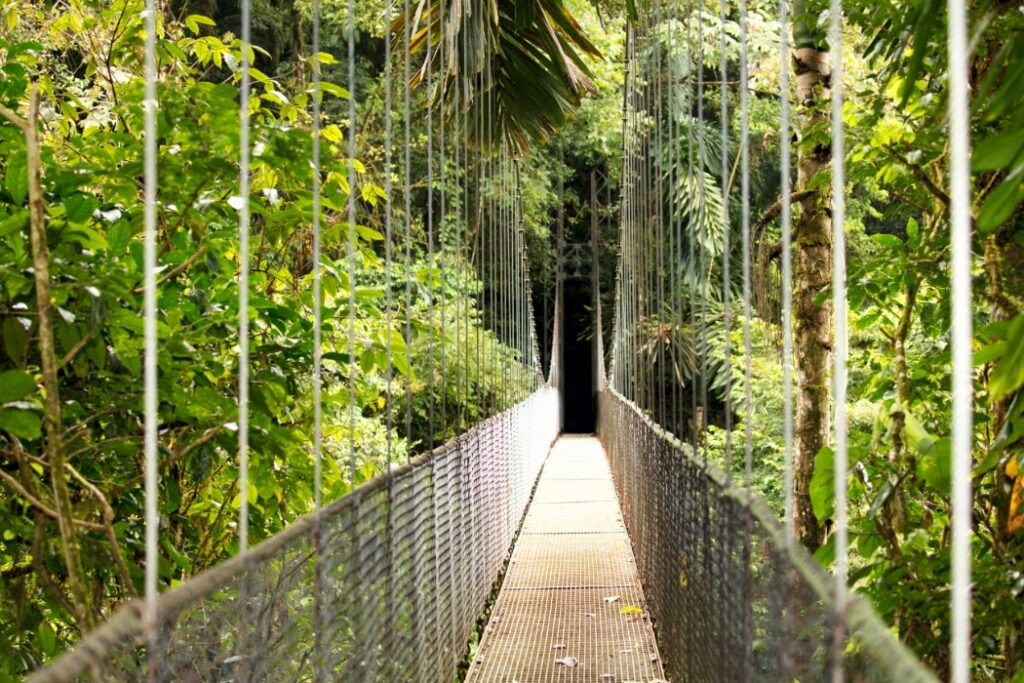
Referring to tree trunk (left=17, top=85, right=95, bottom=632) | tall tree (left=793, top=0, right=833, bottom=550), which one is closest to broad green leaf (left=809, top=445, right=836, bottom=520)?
tree trunk (left=17, top=85, right=95, bottom=632)

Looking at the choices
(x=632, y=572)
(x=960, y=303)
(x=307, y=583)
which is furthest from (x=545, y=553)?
(x=960, y=303)

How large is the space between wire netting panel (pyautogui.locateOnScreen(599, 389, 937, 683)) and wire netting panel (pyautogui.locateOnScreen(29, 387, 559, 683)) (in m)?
0.45

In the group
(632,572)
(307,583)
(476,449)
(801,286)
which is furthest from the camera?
(632,572)

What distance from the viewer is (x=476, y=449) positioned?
3006 mm

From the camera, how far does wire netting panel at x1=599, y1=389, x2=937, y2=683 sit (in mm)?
694

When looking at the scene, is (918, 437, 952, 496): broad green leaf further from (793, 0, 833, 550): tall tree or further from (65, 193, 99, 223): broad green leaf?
(793, 0, 833, 550): tall tree

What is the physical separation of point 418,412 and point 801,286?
474 centimetres

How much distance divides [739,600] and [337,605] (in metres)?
0.46

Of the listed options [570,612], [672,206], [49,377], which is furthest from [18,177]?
[570,612]

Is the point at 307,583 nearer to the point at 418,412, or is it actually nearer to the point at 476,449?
the point at 476,449

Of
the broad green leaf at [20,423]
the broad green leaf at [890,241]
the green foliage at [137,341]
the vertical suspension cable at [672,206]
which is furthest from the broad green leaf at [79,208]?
the vertical suspension cable at [672,206]

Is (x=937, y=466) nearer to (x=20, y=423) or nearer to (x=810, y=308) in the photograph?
(x=20, y=423)

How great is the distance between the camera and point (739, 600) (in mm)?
1188

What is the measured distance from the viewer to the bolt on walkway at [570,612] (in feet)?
8.70
